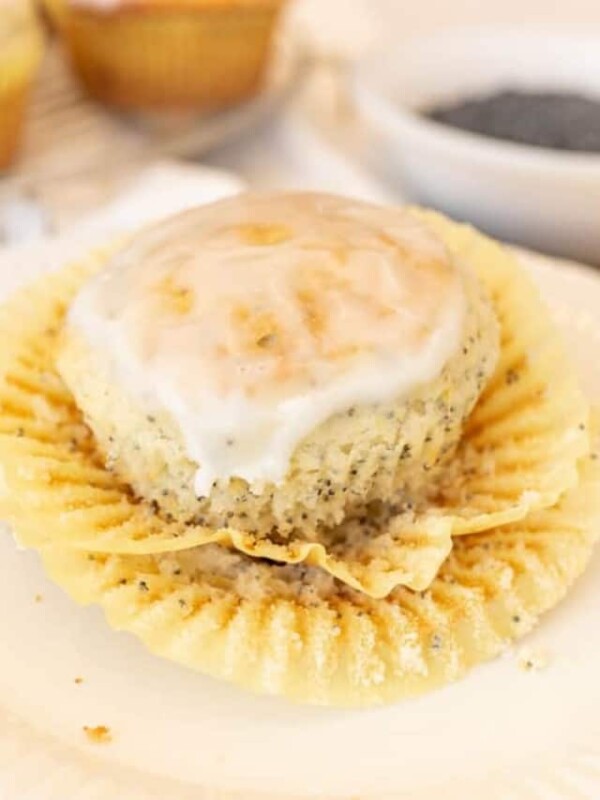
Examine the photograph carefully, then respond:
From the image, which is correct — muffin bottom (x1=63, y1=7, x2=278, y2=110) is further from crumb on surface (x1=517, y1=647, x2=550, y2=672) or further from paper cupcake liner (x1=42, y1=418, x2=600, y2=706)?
crumb on surface (x1=517, y1=647, x2=550, y2=672)

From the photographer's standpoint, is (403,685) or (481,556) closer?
(403,685)

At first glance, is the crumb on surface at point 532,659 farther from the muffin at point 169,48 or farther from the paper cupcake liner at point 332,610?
the muffin at point 169,48

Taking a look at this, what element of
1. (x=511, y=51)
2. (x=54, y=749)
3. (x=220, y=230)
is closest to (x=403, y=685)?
(x=54, y=749)

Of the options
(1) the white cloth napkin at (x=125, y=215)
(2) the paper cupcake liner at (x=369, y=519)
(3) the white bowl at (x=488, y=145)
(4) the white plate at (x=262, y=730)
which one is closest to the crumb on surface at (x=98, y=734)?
(4) the white plate at (x=262, y=730)

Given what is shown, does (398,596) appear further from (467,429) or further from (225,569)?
(467,429)

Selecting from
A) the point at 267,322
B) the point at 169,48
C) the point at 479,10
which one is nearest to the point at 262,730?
the point at 267,322

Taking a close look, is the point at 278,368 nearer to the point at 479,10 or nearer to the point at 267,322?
the point at 267,322
